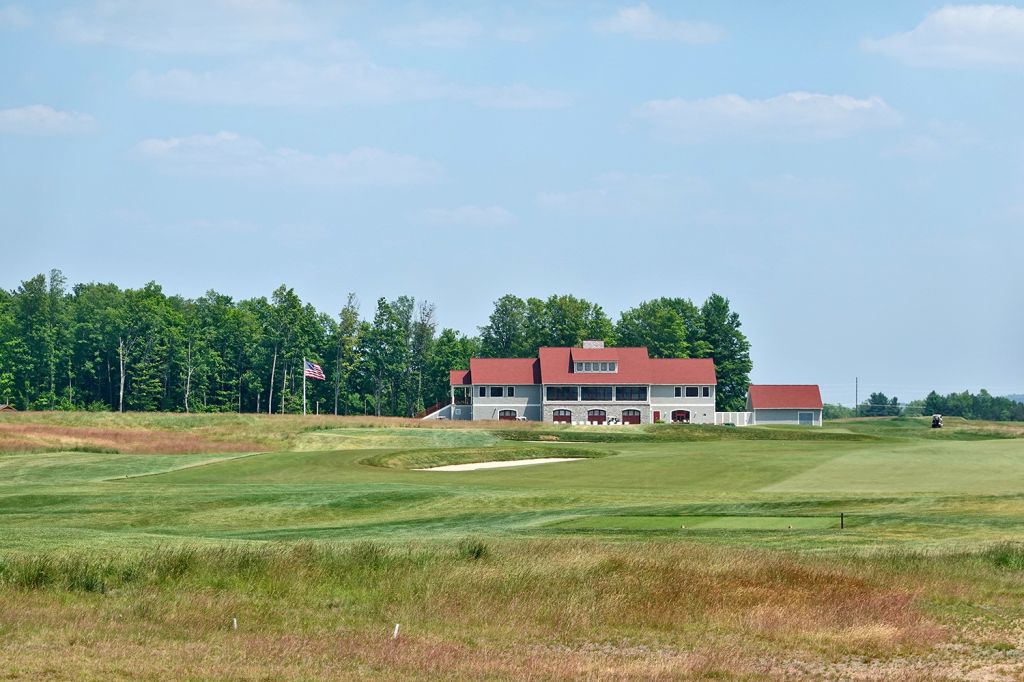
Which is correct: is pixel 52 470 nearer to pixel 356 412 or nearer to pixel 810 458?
pixel 810 458

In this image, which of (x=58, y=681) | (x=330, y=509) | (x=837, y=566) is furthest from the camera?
(x=330, y=509)

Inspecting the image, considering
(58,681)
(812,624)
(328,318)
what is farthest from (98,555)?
(328,318)

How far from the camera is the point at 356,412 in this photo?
167 metres

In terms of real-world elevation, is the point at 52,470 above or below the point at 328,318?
below

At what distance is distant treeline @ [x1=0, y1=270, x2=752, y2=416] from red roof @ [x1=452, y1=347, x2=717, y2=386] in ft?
80.7

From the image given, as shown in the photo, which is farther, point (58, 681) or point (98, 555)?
point (98, 555)

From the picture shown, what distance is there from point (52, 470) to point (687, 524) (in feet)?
112

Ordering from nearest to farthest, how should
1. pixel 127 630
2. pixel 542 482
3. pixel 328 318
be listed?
pixel 127 630 < pixel 542 482 < pixel 328 318

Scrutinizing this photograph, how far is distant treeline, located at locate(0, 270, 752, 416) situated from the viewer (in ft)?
483

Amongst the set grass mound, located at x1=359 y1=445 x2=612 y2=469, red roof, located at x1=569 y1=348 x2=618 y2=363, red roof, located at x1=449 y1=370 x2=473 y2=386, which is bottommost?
grass mound, located at x1=359 y1=445 x2=612 y2=469

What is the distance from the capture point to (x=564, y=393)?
4909 inches

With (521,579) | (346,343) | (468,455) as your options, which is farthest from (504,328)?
(521,579)

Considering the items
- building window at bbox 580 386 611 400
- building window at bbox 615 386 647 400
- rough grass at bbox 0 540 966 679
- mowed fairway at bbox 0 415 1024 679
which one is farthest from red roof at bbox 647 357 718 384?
rough grass at bbox 0 540 966 679

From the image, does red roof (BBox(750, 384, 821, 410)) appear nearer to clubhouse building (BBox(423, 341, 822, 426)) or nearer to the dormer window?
clubhouse building (BBox(423, 341, 822, 426))
